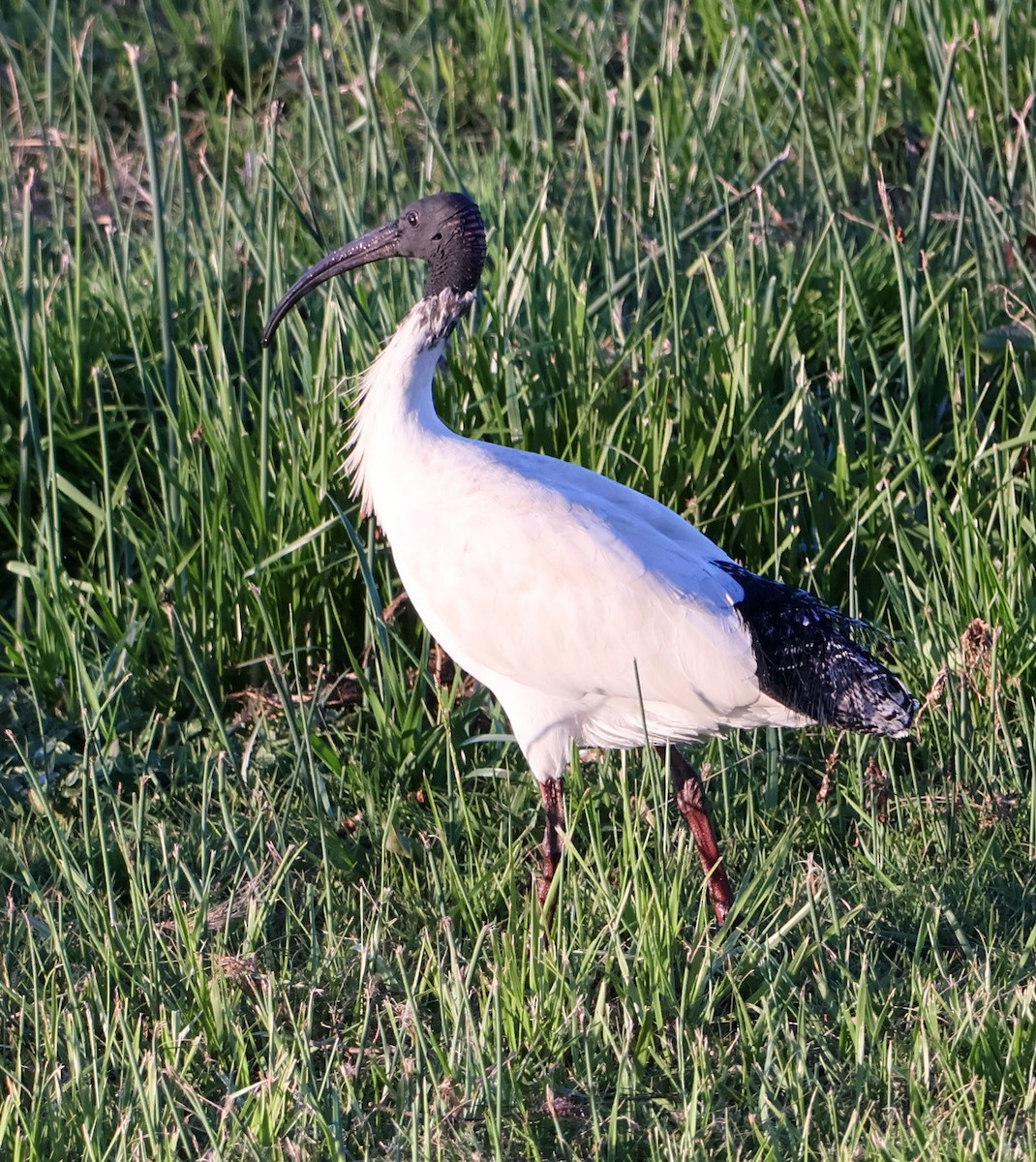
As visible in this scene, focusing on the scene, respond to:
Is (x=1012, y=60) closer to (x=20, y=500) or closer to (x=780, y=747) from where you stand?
(x=780, y=747)

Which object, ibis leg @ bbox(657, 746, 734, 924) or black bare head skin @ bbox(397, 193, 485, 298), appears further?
black bare head skin @ bbox(397, 193, 485, 298)

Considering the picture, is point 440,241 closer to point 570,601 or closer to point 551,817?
point 570,601

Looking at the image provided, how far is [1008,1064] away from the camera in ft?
7.65

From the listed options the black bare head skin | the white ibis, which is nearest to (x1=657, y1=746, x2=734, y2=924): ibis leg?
the white ibis

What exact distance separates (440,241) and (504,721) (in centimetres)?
113

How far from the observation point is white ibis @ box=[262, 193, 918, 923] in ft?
9.29

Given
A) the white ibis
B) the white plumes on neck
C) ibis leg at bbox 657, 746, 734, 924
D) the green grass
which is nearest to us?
the green grass

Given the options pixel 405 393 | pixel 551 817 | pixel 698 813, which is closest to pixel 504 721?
pixel 551 817

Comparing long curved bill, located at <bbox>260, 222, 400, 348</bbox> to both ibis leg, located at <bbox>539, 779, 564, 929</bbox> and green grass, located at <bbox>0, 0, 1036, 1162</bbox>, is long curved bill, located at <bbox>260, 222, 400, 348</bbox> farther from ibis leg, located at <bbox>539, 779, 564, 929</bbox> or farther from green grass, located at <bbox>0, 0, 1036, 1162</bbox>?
ibis leg, located at <bbox>539, 779, 564, 929</bbox>

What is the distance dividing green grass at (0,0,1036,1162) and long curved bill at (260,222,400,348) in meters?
0.13

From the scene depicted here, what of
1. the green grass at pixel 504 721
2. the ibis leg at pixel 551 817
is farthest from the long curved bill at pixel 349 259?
the ibis leg at pixel 551 817

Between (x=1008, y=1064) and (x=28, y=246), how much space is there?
256 cm

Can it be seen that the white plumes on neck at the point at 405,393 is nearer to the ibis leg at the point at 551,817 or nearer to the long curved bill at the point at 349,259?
the long curved bill at the point at 349,259

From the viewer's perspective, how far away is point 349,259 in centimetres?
329
